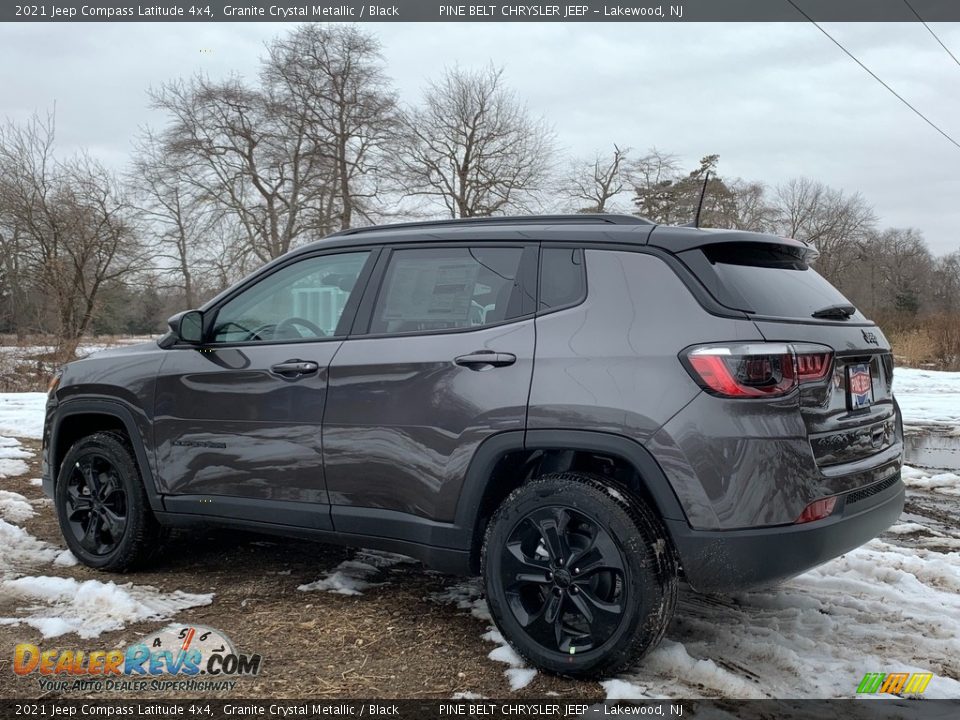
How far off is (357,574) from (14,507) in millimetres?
3008

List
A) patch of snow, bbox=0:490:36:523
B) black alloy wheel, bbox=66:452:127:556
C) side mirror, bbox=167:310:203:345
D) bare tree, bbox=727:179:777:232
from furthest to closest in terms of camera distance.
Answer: bare tree, bbox=727:179:777:232 < patch of snow, bbox=0:490:36:523 < black alloy wheel, bbox=66:452:127:556 < side mirror, bbox=167:310:203:345

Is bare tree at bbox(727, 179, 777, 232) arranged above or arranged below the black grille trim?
above

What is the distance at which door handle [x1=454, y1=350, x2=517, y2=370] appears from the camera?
10.1 ft

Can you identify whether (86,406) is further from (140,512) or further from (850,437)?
(850,437)

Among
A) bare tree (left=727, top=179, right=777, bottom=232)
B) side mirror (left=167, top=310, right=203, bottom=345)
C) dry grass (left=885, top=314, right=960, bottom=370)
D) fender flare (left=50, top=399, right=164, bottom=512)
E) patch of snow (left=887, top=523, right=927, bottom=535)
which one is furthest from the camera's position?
bare tree (left=727, top=179, right=777, bottom=232)

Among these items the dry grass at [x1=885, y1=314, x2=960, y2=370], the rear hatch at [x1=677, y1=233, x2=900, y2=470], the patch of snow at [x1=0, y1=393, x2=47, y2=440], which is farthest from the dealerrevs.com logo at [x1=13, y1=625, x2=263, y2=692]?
the dry grass at [x1=885, y1=314, x2=960, y2=370]

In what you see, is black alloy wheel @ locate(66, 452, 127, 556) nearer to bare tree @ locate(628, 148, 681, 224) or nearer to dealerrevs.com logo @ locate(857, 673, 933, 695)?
dealerrevs.com logo @ locate(857, 673, 933, 695)

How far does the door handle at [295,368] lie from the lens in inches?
141

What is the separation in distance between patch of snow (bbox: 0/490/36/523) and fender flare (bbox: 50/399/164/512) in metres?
1.18

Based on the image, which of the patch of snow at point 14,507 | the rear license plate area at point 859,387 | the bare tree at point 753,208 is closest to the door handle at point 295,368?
the rear license plate area at point 859,387

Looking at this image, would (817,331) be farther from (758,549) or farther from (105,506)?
(105,506)

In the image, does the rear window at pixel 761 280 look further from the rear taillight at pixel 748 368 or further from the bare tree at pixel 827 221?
the bare tree at pixel 827 221

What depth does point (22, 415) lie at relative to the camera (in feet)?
34.0

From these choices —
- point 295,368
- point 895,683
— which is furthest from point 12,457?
point 895,683
